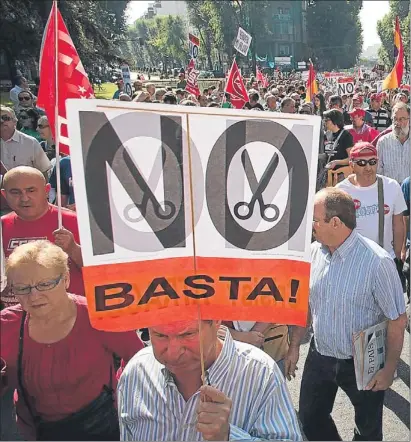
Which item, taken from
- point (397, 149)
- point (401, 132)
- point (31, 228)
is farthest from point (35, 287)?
point (401, 132)

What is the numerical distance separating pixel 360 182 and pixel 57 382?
240 centimetres

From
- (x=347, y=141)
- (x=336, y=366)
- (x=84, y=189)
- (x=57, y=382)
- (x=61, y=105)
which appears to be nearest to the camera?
(x=84, y=189)

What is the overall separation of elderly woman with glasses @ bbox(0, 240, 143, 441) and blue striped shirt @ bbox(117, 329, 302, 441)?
44cm

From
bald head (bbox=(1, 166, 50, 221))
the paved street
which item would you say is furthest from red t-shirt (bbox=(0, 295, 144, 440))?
the paved street

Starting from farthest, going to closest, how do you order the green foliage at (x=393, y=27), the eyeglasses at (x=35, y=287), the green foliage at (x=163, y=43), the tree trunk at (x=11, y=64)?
1. the green foliage at (x=163, y=43)
2. the tree trunk at (x=11, y=64)
3. the green foliage at (x=393, y=27)
4. the eyeglasses at (x=35, y=287)

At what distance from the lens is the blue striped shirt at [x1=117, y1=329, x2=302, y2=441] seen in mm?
1724

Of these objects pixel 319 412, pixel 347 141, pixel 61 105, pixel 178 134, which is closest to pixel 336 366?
pixel 319 412

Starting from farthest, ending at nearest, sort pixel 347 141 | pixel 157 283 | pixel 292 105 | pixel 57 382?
1. pixel 292 105
2. pixel 347 141
3. pixel 57 382
4. pixel 157 283

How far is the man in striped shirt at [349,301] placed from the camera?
248 centimetres

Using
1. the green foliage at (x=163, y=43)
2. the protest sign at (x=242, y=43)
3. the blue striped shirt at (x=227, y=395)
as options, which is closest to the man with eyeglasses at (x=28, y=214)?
the blue striped shirt at (x=227, y=395)

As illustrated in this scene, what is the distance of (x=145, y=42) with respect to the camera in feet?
99.2

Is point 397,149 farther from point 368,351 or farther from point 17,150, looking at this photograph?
point 17,150

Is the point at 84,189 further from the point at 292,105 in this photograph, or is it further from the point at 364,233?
the point at 292,105

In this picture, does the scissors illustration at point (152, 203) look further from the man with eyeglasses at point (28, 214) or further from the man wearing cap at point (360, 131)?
the man wearing cap at point (360, 131)
